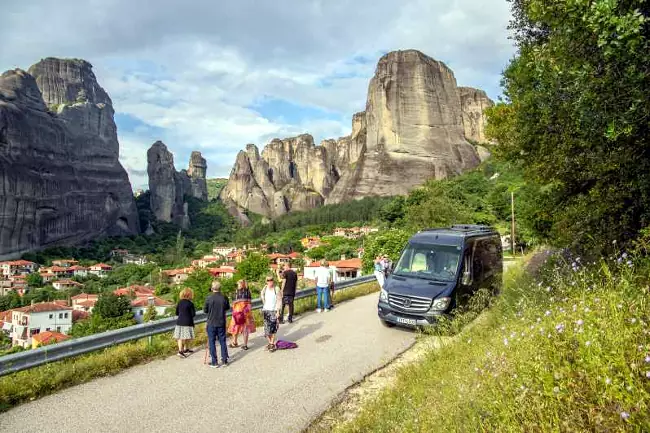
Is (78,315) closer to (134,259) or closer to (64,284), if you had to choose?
(64,284)

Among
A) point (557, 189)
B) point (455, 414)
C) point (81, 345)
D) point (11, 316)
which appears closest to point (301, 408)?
point (455, 414)

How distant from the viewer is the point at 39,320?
3678 centimetres

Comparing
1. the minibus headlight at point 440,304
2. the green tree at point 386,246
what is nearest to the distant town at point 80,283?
the green tree at point 386,246

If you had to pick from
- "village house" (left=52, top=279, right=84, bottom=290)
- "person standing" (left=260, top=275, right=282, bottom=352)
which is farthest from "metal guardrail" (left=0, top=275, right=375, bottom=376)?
"village house" (left=52, top=279, right=84, bottom=290)

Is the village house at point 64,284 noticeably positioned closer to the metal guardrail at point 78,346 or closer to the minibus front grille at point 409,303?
the metal guardrail at point 78,346

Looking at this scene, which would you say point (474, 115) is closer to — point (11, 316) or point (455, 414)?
point (11, 316)

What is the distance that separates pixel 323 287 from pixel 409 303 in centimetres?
354

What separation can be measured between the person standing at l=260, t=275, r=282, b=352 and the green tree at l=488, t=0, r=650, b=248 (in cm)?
543

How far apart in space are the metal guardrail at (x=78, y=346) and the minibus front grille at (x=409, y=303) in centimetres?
412

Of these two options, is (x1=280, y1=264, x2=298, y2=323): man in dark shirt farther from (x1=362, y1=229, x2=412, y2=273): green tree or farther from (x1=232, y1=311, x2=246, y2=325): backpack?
(x1=362, y1=229, x2=412, y2=273): green tree

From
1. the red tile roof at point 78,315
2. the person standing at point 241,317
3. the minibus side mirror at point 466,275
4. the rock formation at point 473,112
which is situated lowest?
the red tile roof at point 78,315

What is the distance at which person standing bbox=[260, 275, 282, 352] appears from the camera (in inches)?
303

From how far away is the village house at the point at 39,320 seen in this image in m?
36.0

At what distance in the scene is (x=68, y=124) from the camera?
328 ft
